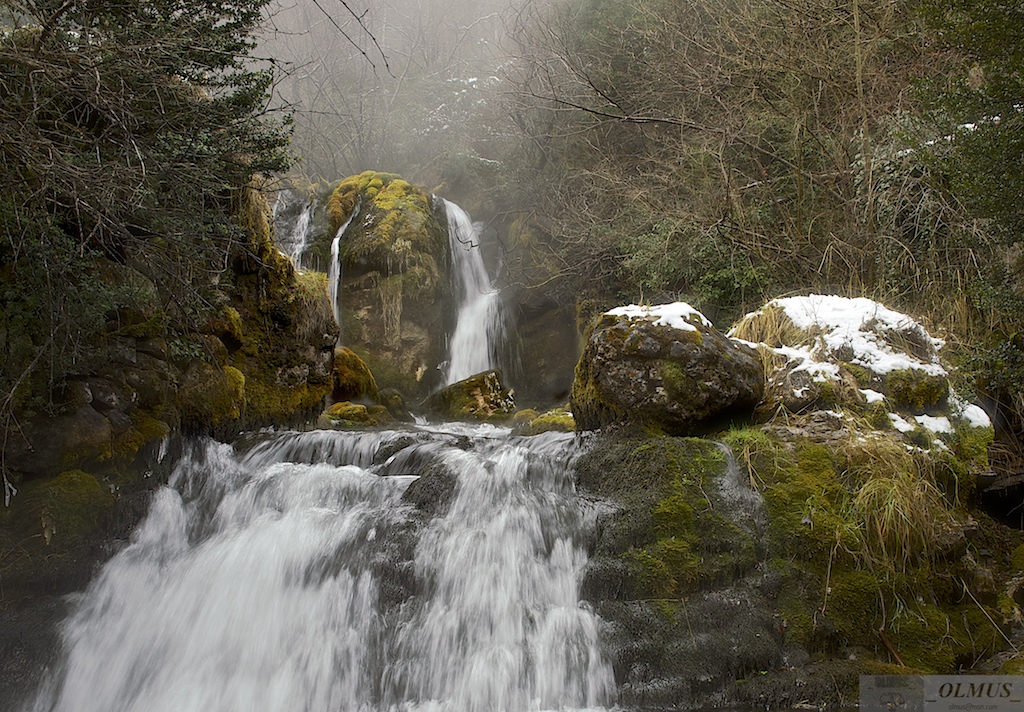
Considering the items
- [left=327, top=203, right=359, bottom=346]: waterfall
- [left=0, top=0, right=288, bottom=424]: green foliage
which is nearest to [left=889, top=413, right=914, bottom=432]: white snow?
[left=0, top=0, right=288, bottom=424]: green foliage

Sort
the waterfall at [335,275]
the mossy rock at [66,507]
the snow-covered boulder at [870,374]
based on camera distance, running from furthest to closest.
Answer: the waterfall at [335,275], the snow-covered boulder at [870,374], the mossy rock at [66,507]

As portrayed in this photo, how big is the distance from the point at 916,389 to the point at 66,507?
6.47m

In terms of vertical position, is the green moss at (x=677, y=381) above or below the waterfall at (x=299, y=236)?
below

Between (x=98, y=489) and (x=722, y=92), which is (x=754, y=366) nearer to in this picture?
(x=98, y=489)

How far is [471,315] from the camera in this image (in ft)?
46.3

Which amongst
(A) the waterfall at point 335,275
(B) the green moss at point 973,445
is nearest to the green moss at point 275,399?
(A) the waterfall at point 335,275

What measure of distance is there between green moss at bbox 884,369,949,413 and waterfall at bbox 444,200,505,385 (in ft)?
28.3

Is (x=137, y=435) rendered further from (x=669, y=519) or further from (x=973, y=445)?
(x=973, y=445)

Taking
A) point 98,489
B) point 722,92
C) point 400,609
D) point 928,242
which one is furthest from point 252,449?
point 722,92

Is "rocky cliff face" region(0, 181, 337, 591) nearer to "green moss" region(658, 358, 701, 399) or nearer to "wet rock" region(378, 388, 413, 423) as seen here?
"wet rock" region(378, 388, 413, 423)

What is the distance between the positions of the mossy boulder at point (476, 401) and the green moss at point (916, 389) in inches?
250

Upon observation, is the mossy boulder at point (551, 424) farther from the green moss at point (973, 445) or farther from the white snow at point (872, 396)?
the green moss at point (973, 445)

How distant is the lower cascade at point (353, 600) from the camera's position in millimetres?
3984

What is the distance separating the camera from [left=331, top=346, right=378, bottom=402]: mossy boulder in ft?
32.6
